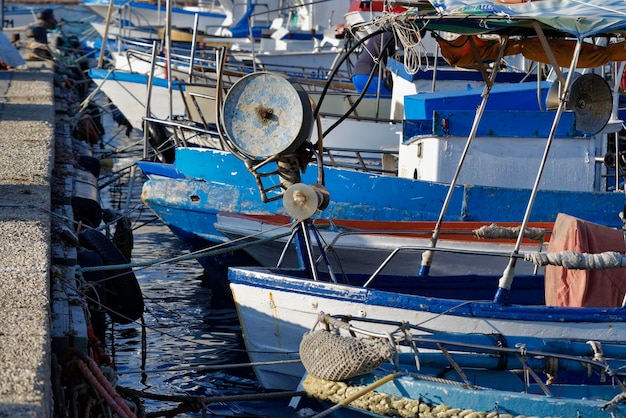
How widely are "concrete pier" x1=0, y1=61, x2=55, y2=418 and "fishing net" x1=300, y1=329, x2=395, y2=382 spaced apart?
1.56 meters

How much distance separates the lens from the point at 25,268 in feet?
23.1

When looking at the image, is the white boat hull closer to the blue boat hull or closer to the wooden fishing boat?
the wooden fishing boat

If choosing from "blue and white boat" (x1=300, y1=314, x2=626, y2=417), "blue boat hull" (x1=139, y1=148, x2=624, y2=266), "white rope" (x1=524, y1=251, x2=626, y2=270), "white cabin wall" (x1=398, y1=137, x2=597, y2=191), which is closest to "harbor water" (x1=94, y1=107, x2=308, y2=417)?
"blue boat hull" (x1=139, y1=148, x2=624, y2=266)

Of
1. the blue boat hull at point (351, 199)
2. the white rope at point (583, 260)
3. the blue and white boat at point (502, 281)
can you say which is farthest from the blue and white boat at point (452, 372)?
the blue boat hull at point (351, 199)

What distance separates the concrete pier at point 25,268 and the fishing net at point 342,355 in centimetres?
156

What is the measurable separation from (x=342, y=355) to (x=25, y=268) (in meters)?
2.13

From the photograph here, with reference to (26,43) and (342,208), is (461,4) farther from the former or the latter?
(26,43)

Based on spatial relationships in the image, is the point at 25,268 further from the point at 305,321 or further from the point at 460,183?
the point at 460,183

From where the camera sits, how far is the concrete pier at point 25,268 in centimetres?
496

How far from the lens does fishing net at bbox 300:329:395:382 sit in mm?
6383

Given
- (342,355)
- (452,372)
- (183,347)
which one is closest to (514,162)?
(183,347)

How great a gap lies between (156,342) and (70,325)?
407 centimetres

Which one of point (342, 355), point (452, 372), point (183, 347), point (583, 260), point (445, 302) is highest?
point (583, 260)

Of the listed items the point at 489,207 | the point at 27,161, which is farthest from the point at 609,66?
the point at 27,161
